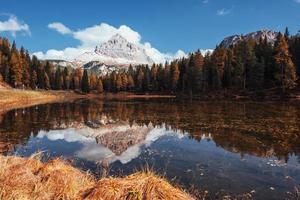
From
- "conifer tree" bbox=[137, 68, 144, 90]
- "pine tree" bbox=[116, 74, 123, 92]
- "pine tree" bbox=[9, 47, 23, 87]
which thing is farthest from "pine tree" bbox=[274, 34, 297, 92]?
"pine tree" bbox=[9, 47, 23, 87]

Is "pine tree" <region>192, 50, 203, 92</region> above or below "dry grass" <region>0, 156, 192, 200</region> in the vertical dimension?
above

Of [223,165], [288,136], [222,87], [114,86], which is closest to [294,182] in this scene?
[223,165]

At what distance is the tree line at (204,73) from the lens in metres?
93.5

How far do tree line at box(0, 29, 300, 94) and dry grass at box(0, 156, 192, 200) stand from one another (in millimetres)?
81367

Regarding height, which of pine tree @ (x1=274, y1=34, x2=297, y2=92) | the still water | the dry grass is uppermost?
pine tree @ (x1=274, y1=34, x2=297, y2=92)

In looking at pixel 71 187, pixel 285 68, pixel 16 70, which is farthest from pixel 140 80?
pixel 71 187

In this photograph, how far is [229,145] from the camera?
2297 cm

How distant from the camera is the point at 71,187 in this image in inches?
392

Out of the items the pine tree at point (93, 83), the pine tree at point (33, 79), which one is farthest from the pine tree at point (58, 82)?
the pine tree at point (33, 79)

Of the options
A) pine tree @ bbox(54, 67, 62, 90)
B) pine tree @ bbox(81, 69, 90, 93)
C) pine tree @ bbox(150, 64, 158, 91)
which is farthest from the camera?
pine tree @ bbox(54, 67, 62, 90)

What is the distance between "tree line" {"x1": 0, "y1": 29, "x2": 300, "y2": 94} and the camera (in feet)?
307

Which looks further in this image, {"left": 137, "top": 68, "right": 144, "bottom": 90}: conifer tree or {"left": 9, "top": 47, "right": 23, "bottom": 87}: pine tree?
{"left": 137, "top": 68, "right": 144, "bottom": 90}: conifer tree

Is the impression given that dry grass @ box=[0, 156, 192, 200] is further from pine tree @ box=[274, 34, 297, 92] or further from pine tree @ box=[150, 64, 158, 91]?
pine tree @ box=[150, 64, 158, 91]

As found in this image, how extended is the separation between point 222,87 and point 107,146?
88260 mm
